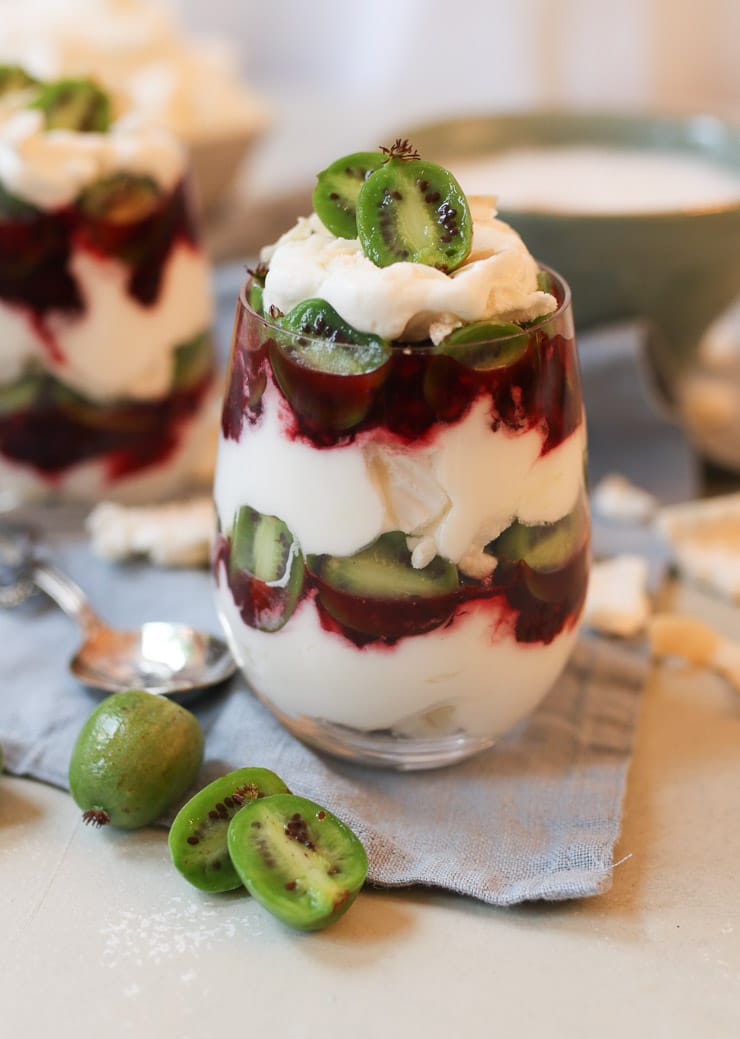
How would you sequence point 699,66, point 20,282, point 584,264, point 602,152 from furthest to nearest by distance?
point 699,66, point 602,152, point 584,264, point 20,282

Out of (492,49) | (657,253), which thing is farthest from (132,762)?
(492,49)

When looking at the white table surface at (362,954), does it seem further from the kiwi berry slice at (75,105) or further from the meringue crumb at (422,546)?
the kiwi berry slice at (75,105)

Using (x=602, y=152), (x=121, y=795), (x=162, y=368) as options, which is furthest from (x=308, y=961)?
(x=602, y=152)

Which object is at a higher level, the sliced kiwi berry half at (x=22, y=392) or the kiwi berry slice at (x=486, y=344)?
the kiwi berry slice at (x=486, y=344)

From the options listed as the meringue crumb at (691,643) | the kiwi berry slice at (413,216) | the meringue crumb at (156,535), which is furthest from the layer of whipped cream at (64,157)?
the meringue crumb at (691,643)

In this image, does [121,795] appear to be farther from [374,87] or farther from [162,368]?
[374,87]

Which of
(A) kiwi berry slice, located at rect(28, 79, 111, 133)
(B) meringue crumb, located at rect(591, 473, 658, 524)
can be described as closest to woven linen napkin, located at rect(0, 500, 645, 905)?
(B) meringue crumb, located at rect(591, 473, 658, 524)

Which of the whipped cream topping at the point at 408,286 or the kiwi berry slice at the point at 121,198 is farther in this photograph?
the kiwi berry slice at the point at 121,198
